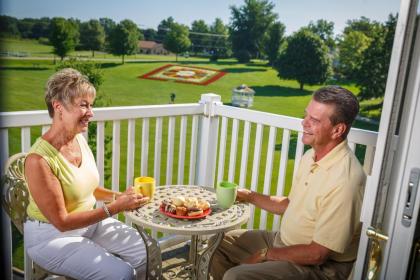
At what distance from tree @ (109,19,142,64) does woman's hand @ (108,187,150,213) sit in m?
11.4

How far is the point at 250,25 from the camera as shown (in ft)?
51.9

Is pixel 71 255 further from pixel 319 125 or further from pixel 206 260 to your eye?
pixel 319 125

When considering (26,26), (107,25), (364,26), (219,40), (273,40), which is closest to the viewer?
(26,26)

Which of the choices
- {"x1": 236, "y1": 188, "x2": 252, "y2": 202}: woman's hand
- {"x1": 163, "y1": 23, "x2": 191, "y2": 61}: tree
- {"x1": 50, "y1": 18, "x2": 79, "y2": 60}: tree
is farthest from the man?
{"x1": 163, "y1": 23, "x2": 191, "y2": 61}: tree

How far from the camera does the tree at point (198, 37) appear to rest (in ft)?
47.6

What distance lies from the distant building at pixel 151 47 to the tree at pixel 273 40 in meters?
4.84

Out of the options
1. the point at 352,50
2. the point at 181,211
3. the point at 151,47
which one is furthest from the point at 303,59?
the point at 181,211

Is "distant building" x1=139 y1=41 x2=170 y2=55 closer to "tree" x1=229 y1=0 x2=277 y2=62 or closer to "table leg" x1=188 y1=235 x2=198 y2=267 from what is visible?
"tree" x1=229 y1=0 x2=277 y2=62

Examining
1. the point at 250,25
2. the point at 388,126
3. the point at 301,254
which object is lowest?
the point at 301,254

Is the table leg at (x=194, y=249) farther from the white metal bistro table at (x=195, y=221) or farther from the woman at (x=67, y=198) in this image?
the woman at (x=67, y=198)

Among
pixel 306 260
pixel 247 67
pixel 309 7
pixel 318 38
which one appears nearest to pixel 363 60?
pixel 318 38

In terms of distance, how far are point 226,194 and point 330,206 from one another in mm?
557

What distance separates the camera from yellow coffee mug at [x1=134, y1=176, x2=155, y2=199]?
1.91 metres

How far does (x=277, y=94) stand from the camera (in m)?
16.5
